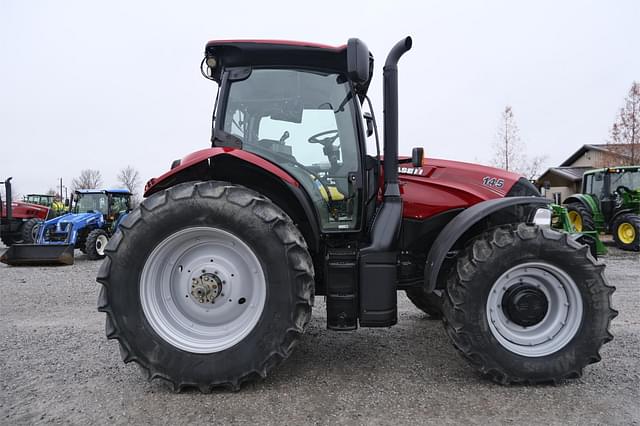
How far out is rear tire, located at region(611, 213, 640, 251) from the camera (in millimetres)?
11133

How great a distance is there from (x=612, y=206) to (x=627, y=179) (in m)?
1.02

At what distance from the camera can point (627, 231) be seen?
37.8ft

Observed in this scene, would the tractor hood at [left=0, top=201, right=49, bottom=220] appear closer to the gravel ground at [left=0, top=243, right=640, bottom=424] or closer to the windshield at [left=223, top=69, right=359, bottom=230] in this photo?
the gravel ground at [left=0, top=243, right=640, bottom=424]

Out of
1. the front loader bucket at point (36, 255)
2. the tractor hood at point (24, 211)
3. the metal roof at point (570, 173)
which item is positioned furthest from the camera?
the metal roof at point (570, 173)

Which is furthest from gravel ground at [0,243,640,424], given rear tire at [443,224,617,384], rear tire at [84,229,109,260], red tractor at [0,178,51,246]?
red tractor at [0,178,51,246]

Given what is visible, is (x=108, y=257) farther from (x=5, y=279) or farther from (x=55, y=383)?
(x=5, y=279)

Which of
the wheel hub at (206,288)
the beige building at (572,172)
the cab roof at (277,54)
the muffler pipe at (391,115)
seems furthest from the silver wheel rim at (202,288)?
the beige building at (572,172)

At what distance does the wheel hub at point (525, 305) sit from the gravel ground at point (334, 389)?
1.39 ft

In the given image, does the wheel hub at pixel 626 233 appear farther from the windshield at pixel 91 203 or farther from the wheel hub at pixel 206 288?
the windshield at pixel 91 203

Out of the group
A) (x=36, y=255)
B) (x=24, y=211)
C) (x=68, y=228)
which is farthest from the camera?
(x=24, y=211)

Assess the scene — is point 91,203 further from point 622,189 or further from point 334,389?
point 622,189

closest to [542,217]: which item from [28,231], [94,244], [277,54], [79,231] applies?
[277,54]

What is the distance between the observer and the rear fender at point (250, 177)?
9.25ft

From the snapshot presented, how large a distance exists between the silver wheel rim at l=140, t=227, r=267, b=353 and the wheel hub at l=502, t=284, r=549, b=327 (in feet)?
5.31
